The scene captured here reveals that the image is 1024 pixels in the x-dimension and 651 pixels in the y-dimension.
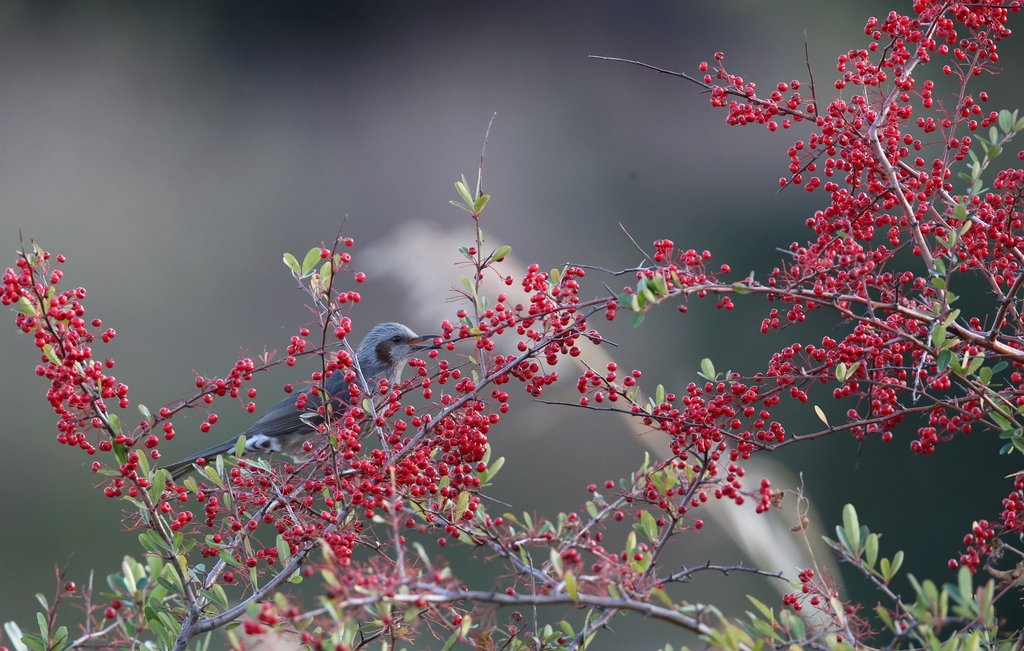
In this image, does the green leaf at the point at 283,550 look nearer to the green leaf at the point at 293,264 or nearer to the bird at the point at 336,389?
the green leaf at the point at 293,264

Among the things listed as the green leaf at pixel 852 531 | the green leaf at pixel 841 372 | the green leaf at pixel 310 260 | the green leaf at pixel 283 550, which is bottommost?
the green leaf at pixel 852 531

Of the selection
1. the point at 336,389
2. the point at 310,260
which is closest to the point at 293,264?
the point at 310,260

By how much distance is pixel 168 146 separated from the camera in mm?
2455

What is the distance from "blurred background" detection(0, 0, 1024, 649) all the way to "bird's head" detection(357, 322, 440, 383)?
22 centimetres

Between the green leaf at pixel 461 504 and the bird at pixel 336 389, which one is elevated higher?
the bird at pixel 336 389

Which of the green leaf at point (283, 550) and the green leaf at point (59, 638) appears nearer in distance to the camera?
the green leaf at point (59, 638)

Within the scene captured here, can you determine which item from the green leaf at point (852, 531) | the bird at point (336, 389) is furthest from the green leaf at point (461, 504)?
the bird at point (336, 389)

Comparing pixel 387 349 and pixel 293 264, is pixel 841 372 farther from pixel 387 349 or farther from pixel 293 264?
pixel 387 349

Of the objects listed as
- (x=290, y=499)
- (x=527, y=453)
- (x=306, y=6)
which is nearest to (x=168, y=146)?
(x=306, y=6)

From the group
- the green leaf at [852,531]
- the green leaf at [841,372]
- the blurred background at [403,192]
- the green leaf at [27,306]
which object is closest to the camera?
the green leaf at [852,531]

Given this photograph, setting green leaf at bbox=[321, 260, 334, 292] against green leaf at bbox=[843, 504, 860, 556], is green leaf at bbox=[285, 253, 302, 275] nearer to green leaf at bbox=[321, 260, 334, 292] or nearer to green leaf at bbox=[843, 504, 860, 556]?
green leaf at bbox=[321, 260, 334, 292]

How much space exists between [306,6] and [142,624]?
82.8 inches

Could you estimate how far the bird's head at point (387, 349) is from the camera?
7.13ft

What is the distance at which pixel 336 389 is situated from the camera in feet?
7.02
